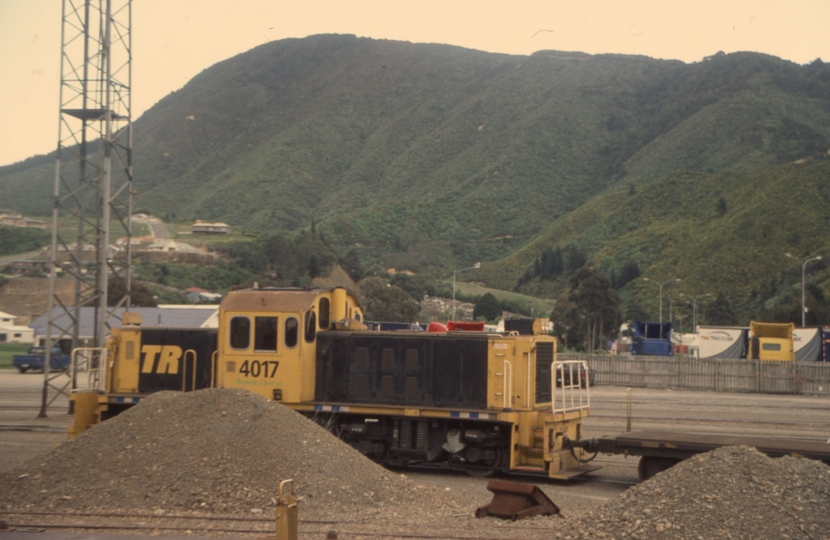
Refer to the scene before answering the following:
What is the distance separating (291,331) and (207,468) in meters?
4.36

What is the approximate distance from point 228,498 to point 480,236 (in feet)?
361

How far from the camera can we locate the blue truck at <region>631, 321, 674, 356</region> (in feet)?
177

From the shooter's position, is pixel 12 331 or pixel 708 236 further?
pixel 708 236

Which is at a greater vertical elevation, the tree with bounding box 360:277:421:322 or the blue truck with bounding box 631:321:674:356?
the tree with bounding box 360:277:421:322

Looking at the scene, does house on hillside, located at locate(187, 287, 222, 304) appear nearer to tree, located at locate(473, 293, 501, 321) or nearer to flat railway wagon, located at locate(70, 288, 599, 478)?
tree, located at locate(473, 293, 501, 321)

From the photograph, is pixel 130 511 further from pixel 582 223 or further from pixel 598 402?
pixel 582 223

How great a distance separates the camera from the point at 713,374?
39812 millimetres

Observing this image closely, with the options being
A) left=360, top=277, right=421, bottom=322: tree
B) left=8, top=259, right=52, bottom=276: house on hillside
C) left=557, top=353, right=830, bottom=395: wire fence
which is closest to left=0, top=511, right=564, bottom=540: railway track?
left=557, top=353, right=830, bottom=395: wire fence

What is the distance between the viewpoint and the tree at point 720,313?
71188 millimetres

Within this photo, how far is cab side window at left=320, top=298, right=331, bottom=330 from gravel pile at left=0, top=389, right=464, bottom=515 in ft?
10.9

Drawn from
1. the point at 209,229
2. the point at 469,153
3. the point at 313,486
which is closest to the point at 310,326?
the point at 313,486

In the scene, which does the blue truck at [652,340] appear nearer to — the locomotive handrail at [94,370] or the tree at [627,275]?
the tree at [627,275]

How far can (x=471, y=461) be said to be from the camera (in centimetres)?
1442

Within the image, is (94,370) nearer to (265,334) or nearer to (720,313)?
(265,334)
